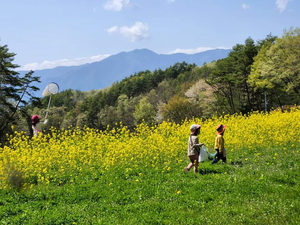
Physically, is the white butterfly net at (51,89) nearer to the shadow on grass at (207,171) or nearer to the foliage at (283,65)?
the shadow on grass at (207,171)

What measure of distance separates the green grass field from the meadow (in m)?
0.02

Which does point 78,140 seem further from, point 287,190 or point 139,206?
point 287,190

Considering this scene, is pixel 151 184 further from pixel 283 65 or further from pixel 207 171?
pixel 283 65

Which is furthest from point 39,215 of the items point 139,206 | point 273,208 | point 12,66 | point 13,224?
point 12,66

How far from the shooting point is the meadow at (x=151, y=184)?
494 centimetres

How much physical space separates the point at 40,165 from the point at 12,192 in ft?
6.12

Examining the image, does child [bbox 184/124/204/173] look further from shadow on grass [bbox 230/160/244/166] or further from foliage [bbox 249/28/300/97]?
foliage [bbox 249/28/300/97]

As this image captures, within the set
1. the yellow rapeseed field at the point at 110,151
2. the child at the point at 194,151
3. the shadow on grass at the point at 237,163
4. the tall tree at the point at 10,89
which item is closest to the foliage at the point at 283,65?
the yellow rapeseed field at the point at 110,151

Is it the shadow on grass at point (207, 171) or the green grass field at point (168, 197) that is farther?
the shadow on grass at point (207, 171)

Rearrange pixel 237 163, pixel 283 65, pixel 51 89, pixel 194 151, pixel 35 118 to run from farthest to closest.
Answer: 1. pixel 283 65
2. pixel 51 89
3. pixel 35 118
4. pixel 237 163
5. pixel 194 151

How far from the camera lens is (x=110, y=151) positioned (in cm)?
973

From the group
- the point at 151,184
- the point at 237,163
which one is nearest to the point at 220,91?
the point at 237,163

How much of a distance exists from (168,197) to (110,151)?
4.27 m

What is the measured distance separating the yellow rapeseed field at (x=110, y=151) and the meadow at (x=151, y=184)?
4 cm
